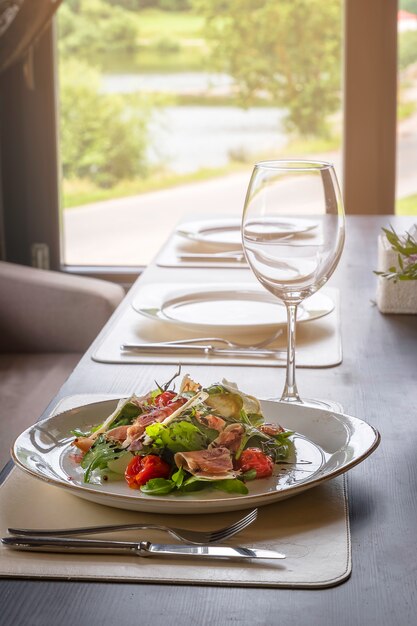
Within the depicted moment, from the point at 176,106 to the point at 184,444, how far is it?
289cm

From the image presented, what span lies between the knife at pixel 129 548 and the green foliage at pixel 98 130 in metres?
2.95

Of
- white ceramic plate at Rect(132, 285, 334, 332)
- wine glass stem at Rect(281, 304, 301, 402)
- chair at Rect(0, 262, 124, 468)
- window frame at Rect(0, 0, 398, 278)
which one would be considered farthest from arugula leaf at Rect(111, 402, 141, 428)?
window frame at Rect(0, 0, 398, 278)

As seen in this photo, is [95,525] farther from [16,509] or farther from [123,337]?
[123,337]

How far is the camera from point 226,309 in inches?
57.9

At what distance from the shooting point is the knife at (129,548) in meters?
0.69

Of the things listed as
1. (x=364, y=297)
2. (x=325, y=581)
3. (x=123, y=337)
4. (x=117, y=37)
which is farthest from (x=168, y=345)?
(x=117, y=37)

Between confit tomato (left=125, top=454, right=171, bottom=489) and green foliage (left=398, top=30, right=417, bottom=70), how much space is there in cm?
282

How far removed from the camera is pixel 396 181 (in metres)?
3.44

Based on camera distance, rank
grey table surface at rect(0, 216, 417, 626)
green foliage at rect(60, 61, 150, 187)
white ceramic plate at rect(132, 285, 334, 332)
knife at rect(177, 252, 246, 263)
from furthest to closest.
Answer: green foliage at rect(60, 61, 150, 187) → knife at rect(177, 252, 246, 263) → white ceramic plate at rect(132, 285, 334, 332) → grey table surface at rect(0, 216, 417, 626)

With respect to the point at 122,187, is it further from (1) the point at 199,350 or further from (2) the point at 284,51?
(1) the point at 199,350

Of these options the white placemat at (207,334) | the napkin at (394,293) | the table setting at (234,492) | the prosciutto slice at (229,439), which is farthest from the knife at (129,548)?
the napkin at (394,293)

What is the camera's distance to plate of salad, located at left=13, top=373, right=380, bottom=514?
75 centimetres

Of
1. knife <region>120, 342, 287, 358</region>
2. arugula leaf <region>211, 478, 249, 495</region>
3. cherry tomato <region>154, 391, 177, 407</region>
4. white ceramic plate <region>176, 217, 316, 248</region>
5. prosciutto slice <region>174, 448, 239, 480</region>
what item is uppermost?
white ceramic plate <region>176, 217, 316, 248</region>

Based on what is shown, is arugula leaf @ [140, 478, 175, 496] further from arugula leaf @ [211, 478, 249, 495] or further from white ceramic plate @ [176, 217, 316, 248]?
white ceramic plate @ [176, 217, 316, 248]
